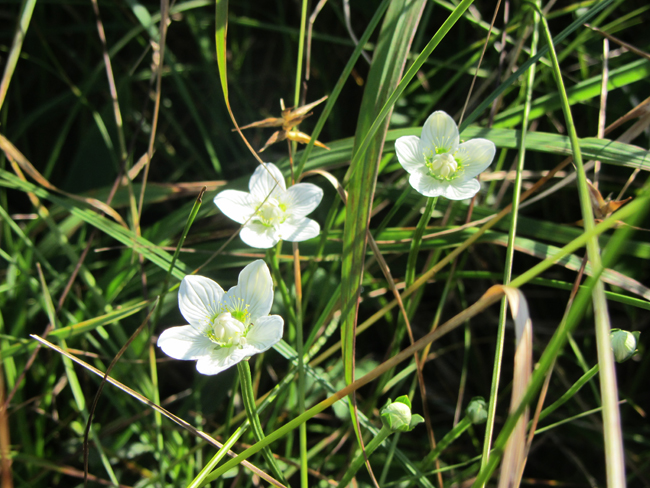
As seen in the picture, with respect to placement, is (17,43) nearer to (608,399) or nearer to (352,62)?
(352,62)

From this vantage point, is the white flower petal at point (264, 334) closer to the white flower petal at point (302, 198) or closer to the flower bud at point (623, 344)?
the white flower petal at point (302, 198)

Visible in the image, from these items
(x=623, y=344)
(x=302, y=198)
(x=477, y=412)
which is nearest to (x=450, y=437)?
(x=477, y=412)

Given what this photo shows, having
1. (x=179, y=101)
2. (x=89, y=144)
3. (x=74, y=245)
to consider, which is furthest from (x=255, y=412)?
(x=179, y=101)

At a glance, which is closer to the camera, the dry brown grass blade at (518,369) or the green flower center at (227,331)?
the dry brown grass blade at (518,369)

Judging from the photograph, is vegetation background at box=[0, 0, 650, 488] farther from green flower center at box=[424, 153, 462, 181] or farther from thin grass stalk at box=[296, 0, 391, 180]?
green flower center at box=[424, 153, 462, 181]

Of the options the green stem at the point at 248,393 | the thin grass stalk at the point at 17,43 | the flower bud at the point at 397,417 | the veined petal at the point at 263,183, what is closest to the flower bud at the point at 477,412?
the flower bud at the point at 397,417

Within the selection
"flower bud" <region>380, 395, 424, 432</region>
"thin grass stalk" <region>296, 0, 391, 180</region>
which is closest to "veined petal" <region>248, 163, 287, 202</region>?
"thin grass stalk" <region>296, 0, 391, 180</region>
